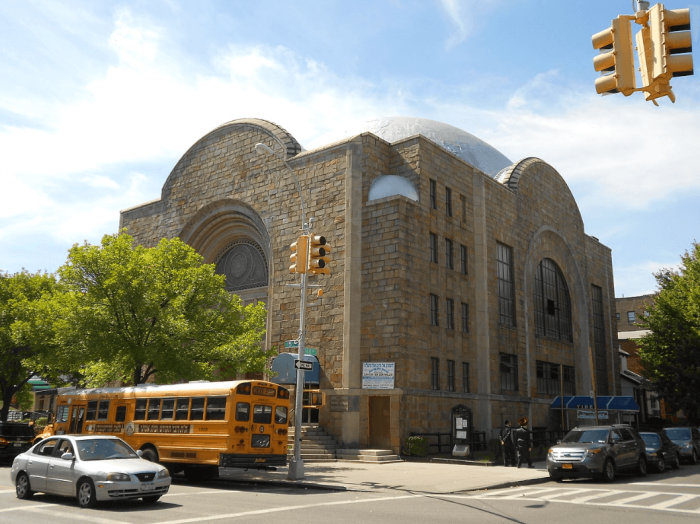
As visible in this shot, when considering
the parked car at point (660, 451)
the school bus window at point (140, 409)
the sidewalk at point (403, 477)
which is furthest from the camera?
the parked car at point (660, 451)

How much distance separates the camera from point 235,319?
80.9ft

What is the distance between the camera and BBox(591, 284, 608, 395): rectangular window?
4466 cm

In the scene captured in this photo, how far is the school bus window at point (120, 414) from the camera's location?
20.3 meters

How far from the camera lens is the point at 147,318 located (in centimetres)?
2333

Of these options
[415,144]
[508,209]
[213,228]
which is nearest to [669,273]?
[508,209]

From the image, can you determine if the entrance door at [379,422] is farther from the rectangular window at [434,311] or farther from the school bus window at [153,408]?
the school bus window at [153,408]

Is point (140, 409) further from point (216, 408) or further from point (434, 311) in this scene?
point (434, 311)

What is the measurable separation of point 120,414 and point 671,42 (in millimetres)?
18988

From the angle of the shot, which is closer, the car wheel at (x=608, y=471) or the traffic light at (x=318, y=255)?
the traffic light at (x=318, y=255)

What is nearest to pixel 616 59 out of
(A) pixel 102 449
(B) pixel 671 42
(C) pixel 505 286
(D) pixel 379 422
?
(B) pixel 671 42

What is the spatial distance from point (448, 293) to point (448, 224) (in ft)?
11.7

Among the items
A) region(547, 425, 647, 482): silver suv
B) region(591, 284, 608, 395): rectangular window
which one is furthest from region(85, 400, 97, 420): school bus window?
region(591, 284, 608, 395): rectangular window

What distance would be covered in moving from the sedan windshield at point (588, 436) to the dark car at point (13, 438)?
19.8 metres

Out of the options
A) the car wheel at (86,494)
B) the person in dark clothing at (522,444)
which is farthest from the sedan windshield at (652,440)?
the car wheel at (86,494)
